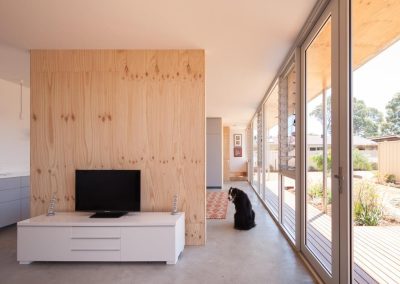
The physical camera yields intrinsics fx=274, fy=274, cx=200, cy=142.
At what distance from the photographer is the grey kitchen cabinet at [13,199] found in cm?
414

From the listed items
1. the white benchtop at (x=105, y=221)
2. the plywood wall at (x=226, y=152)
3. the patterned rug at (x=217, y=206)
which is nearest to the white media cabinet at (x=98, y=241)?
the white benchtop at (x=105, y=221)

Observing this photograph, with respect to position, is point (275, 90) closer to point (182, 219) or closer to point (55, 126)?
point (182, 219)

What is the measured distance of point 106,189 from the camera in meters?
3.21

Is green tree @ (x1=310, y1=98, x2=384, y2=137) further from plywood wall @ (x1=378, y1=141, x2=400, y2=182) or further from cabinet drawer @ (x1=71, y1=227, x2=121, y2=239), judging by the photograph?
cabinet drawer @ (x1=71, y1=227, x2=121, y2=239)

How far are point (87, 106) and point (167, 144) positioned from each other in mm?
1123

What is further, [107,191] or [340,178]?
[107,191]

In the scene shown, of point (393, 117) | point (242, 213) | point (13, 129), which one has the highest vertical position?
point (13, 129)

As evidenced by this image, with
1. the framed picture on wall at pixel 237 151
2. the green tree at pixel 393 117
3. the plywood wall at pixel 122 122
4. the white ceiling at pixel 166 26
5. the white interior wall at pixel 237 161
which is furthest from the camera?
the framed picture on wall at pixel 237 151

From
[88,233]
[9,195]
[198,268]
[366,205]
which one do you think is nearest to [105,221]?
[88,233]

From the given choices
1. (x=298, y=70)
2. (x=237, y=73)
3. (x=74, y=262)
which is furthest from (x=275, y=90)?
(x=74, y=262)

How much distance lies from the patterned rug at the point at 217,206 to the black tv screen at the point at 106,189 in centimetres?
225

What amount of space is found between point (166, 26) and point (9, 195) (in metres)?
3.57

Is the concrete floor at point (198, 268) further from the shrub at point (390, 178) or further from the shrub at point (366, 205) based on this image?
the shrub at point (390, 178)

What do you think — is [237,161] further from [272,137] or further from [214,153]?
[272,137]
